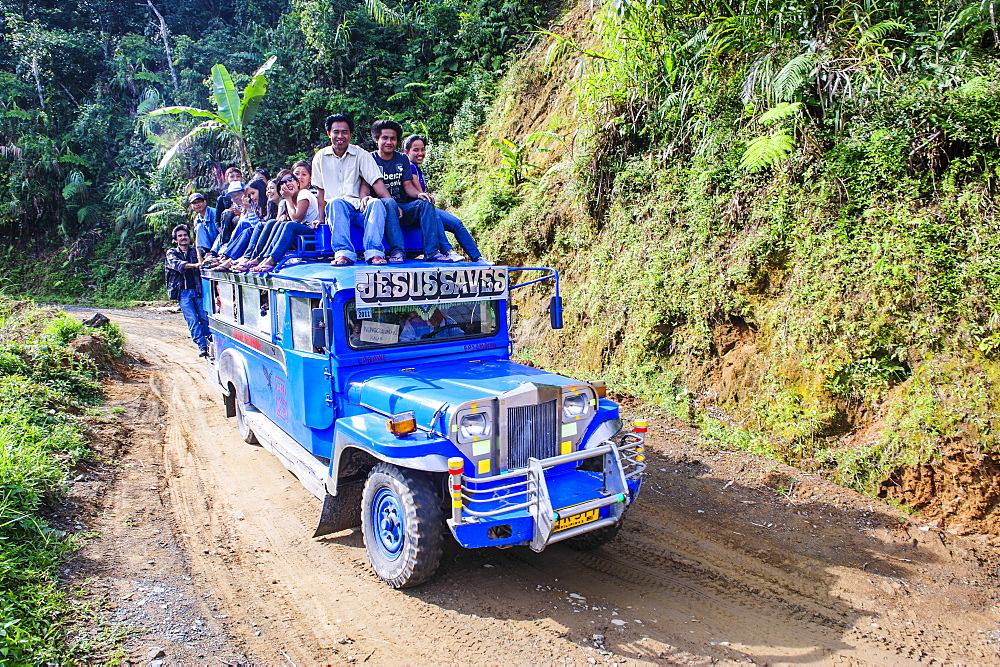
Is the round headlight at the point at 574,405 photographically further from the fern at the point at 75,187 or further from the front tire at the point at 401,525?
the fern at the point at 75,187

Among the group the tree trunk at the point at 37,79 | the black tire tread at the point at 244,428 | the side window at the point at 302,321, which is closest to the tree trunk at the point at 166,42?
the tree trunk at the point at 37,79

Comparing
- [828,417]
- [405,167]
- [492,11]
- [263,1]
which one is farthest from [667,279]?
[263,1]

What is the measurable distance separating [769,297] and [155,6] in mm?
28681

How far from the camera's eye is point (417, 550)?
4.44 metres

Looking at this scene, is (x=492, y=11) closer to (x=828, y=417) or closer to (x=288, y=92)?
(x=288, y=92)

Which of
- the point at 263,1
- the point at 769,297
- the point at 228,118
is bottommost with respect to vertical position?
the point at 769,297

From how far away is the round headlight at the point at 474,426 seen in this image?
455 centimetres

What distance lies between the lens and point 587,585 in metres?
4.80

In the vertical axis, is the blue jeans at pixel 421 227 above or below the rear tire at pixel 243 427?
above

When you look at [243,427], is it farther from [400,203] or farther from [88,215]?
[88,215]

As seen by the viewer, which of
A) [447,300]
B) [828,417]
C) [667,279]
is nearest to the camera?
[447,300]

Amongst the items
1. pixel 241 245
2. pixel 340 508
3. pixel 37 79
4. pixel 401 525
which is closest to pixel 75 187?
pixel 37 79

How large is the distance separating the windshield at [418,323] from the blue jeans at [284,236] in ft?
5.99

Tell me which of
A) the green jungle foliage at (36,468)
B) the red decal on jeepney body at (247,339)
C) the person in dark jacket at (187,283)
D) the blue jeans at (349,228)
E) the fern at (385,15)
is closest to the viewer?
the green jungle foliage at (36,468)
